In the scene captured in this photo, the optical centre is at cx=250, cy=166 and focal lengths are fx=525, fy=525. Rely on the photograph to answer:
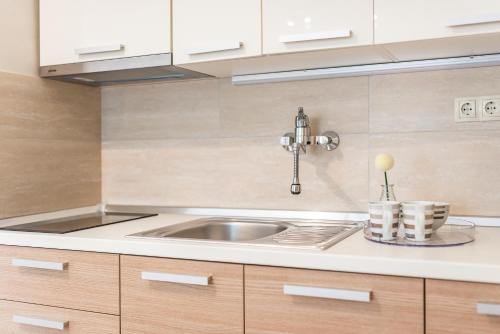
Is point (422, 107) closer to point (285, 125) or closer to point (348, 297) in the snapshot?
point (285, 125)

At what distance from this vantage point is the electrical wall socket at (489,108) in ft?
5.74

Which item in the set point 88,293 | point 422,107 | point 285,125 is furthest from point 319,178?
point 88,293

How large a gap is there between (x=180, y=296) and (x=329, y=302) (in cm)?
44

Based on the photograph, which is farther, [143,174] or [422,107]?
[143,174]

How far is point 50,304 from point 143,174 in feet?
2.54

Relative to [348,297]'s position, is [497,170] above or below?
above

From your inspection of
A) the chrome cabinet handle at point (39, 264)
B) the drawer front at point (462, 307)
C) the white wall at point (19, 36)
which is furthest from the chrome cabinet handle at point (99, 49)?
the drawer front at point (462, 307)

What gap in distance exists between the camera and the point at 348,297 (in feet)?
4.24

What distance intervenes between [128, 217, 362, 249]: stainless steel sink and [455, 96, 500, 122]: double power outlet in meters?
0.52

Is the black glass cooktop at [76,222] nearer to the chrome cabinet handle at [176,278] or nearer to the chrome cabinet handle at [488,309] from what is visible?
the chrome cabinet handle at [176,278]

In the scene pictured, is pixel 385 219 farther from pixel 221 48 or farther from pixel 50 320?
pixel 50 320

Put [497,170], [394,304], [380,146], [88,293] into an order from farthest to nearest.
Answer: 1. [380,146]
2. [497,170]
3. [88,293]
4. [394,304]

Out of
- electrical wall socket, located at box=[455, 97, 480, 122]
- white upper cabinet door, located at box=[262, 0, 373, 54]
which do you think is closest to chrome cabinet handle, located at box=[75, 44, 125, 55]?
white upper cabinet door, located at box=[262, 0, 373, 54]

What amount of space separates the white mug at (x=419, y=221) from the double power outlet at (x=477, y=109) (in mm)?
463
